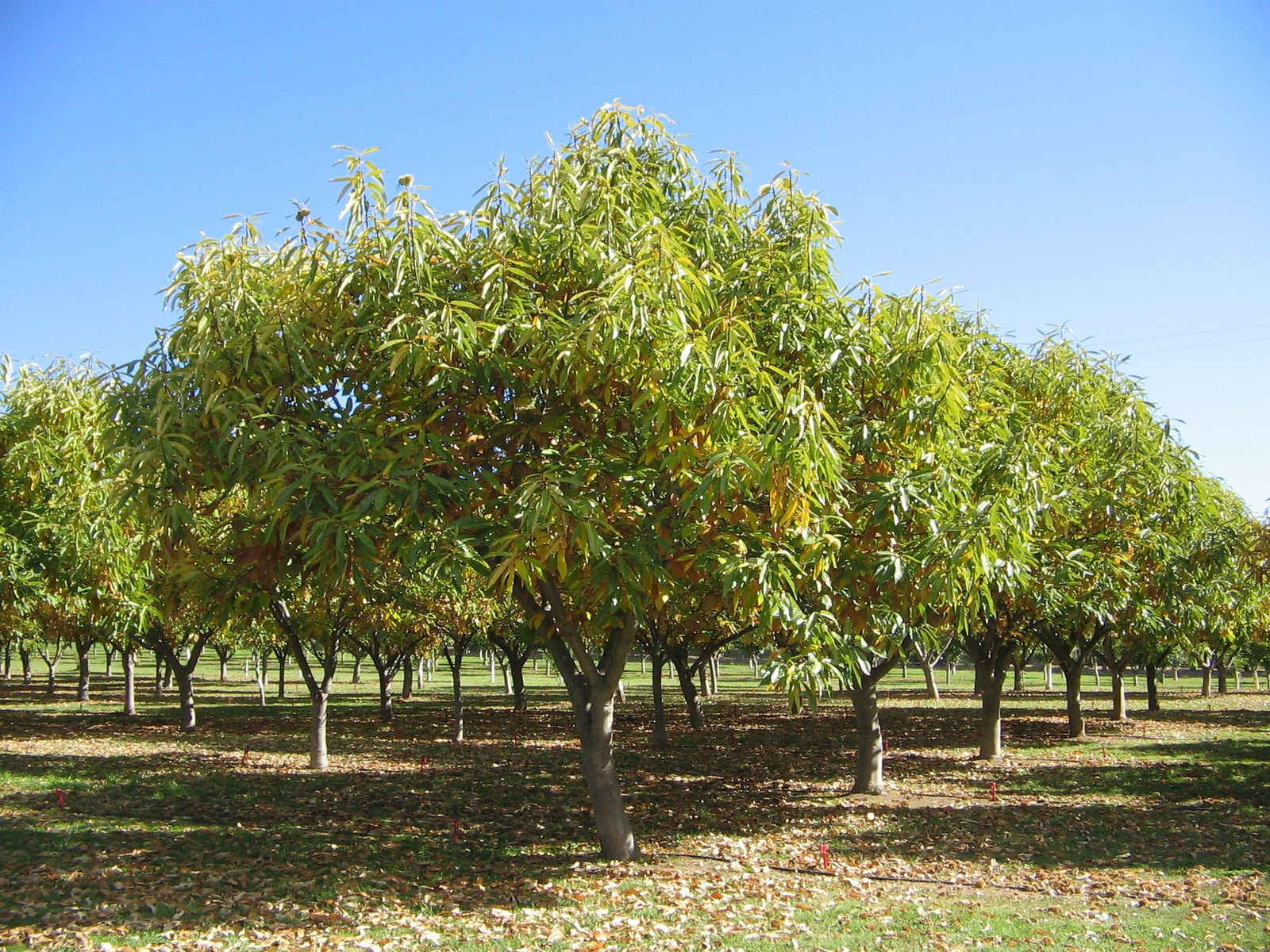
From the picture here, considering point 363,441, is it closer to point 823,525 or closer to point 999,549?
point 823,525

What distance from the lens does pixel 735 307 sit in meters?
8.09

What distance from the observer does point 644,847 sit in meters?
10.2

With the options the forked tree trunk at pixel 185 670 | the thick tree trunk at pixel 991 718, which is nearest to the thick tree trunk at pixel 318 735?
the forked tree trunk at pixel 185 670

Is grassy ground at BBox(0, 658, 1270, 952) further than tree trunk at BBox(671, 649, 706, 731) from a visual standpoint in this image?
No

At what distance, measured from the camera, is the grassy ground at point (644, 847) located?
7.17 meters

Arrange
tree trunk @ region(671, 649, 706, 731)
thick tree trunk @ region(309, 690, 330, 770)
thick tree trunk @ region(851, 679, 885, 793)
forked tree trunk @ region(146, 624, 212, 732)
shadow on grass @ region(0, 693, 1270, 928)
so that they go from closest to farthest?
shadow on grass @ region(0, 693, 1270, 928)
thick tree trunk @ region(851, 679, 885, 793)
thick tree trunk @ region(309, 690, 330, 770)
tree trunk @ region(671, 649, 706, 731)
forked tree trunk @ region(146, 624, 212, 732)

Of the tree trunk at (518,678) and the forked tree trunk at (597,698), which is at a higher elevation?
the forked tree trunk at (597,698)

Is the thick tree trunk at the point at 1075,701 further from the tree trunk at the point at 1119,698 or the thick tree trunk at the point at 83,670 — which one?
the thick tree trunk at the point at 83,670

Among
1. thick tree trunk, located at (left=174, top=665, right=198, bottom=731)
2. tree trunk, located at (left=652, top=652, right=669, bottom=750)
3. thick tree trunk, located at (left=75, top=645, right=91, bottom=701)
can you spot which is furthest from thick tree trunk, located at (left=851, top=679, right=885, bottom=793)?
thick tree trunk, located at (left=75, top=645, right=91, bottom=701)

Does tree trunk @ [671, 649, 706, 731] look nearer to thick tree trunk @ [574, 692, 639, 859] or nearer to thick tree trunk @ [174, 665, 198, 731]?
thick tree trunk @ [174, 665, 198, 731]

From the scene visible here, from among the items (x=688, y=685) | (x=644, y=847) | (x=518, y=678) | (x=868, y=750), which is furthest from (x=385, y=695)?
(x=644, y=847)

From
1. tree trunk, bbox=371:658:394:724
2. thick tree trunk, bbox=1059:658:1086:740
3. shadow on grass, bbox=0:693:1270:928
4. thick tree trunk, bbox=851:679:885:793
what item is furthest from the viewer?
tree trunk, bbox=371:658:394:724

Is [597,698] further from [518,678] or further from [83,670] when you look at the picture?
[83,670]

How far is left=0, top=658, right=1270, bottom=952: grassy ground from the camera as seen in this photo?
23.5 ft
